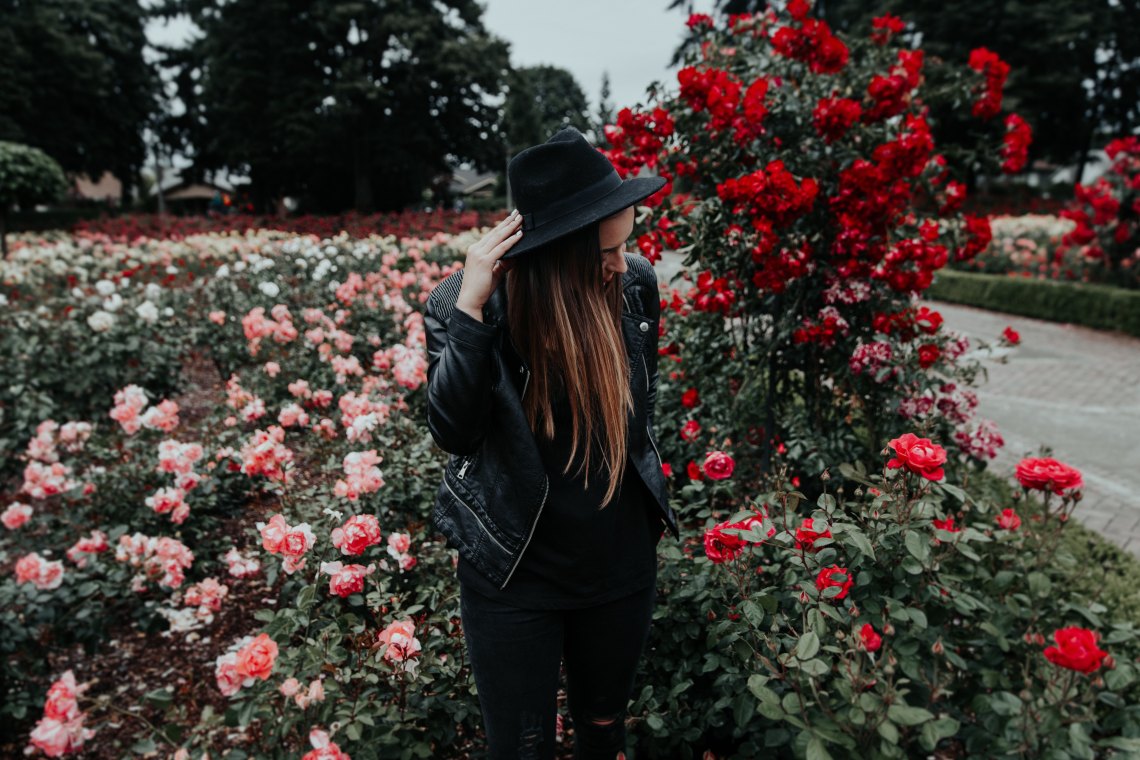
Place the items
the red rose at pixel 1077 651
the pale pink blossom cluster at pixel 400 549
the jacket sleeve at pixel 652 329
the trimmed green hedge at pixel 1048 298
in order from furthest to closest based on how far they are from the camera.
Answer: the trimmed green hedge at pixel 1048 298 < the pale pink blossom cluster at pixel 400 549 < the jacket sleeve at pixel 652 329 < the red rose at pixel 1077 651

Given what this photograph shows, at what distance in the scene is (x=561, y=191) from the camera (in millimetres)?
1444

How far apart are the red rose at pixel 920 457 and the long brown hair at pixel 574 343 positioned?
627 millimetres

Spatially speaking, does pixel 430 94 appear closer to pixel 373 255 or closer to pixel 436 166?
pixel 436 166

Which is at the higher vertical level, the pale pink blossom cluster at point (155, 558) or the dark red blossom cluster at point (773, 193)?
the dark red blossom cluster at point (773, 193)

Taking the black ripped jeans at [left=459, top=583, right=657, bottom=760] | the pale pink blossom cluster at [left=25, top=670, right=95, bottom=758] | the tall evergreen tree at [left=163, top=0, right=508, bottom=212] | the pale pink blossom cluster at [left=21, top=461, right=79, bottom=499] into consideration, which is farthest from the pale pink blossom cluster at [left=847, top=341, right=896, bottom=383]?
the tall evergreen tree at [left=163, top=0, right=508, bottom=212]

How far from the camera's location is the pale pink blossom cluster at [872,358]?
3.03 meters

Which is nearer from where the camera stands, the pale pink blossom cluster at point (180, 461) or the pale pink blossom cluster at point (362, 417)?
the pale pink blossom cluster at point (362, 417)

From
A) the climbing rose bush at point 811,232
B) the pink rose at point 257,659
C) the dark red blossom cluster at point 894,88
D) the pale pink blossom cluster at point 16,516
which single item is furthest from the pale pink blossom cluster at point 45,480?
the dark red blossom cluster at point 894,88

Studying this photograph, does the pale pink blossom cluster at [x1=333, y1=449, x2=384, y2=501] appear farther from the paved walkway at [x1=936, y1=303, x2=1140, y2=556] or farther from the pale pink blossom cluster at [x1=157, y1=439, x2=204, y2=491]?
the paved walkway at [x1=936, y1=303, x2=1140, y2=556]

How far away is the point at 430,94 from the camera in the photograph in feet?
93.8

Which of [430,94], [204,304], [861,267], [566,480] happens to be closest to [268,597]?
[566,480]

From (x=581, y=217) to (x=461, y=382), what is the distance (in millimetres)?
414

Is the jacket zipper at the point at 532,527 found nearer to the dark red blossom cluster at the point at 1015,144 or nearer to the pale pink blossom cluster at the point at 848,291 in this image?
the pale pink blossom cluster at the point at 848,291

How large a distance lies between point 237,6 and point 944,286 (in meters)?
28.5
